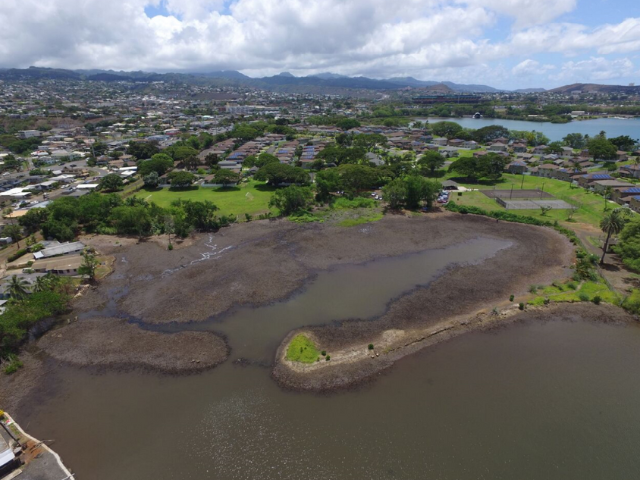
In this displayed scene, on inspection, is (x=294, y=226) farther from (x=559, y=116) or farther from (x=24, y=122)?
(x=559, y=116)

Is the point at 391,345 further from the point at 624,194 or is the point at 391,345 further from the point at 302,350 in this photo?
the point at 624,194

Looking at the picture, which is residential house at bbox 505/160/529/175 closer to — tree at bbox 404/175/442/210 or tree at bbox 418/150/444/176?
tree at bbox 418/150/444/176

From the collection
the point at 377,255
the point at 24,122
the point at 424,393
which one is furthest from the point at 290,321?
the point at 24,122

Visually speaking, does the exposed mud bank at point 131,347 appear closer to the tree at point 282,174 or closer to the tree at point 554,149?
the tree at point 282,174

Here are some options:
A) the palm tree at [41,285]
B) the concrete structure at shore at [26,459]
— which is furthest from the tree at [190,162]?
the concrete structure at shore at [26,459]

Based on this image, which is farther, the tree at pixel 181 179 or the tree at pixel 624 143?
the tree at pixel 624 143

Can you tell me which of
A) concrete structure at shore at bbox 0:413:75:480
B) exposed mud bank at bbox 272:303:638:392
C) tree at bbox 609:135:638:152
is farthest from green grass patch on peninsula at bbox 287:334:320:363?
tree at bbox 609:135:638:152

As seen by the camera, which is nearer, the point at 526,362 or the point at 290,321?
the point at 526,362
